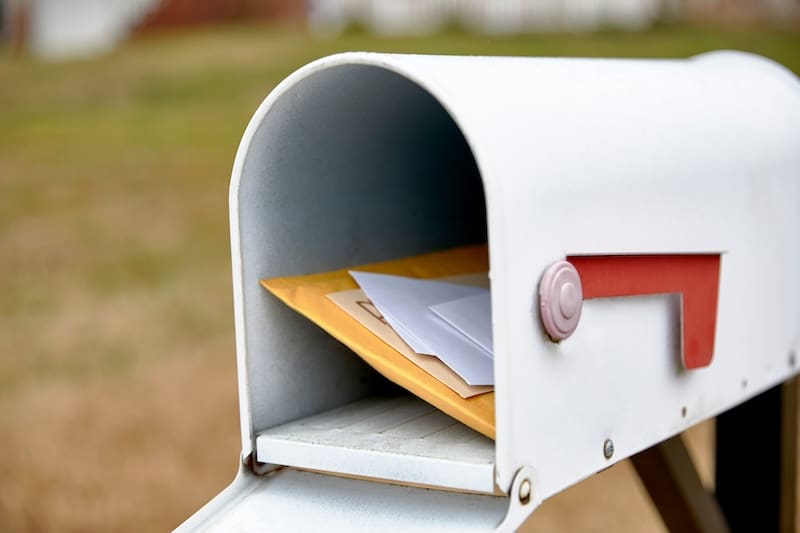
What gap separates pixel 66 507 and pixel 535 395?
7.90 feet

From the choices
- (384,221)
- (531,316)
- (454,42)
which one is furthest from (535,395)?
(454,42)

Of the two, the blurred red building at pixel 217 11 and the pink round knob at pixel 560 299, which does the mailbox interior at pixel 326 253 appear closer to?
the pink round knob at pixel 560 299

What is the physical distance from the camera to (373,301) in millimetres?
1001

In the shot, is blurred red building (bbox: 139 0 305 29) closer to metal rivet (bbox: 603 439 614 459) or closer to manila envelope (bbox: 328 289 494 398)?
manila envelope (bbox: 328 289 494 398)

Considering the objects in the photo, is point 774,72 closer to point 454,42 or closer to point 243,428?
point 243,428

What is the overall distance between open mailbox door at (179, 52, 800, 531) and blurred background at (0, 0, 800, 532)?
176 cm

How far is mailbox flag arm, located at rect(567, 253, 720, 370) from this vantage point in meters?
0.90

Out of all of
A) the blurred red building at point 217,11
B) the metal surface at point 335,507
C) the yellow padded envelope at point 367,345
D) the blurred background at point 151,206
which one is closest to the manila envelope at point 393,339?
the yellow padded envelope at point 367,345

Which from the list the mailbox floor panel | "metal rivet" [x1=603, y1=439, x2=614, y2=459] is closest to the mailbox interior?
the mailbox floor panel

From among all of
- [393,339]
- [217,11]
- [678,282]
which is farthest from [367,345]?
[217,11]

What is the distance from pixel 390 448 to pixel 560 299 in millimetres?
211

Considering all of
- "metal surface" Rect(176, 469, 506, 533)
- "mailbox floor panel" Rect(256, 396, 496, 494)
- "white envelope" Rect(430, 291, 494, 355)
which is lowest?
"metal surface" Rect(176, 469, 506, 533)

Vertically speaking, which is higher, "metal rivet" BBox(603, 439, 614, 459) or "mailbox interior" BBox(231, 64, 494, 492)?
"mailbox interior" BBox(231, 64, 494, 492)

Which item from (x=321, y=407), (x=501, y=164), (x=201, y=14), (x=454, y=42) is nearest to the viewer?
(x=501, y=164)
